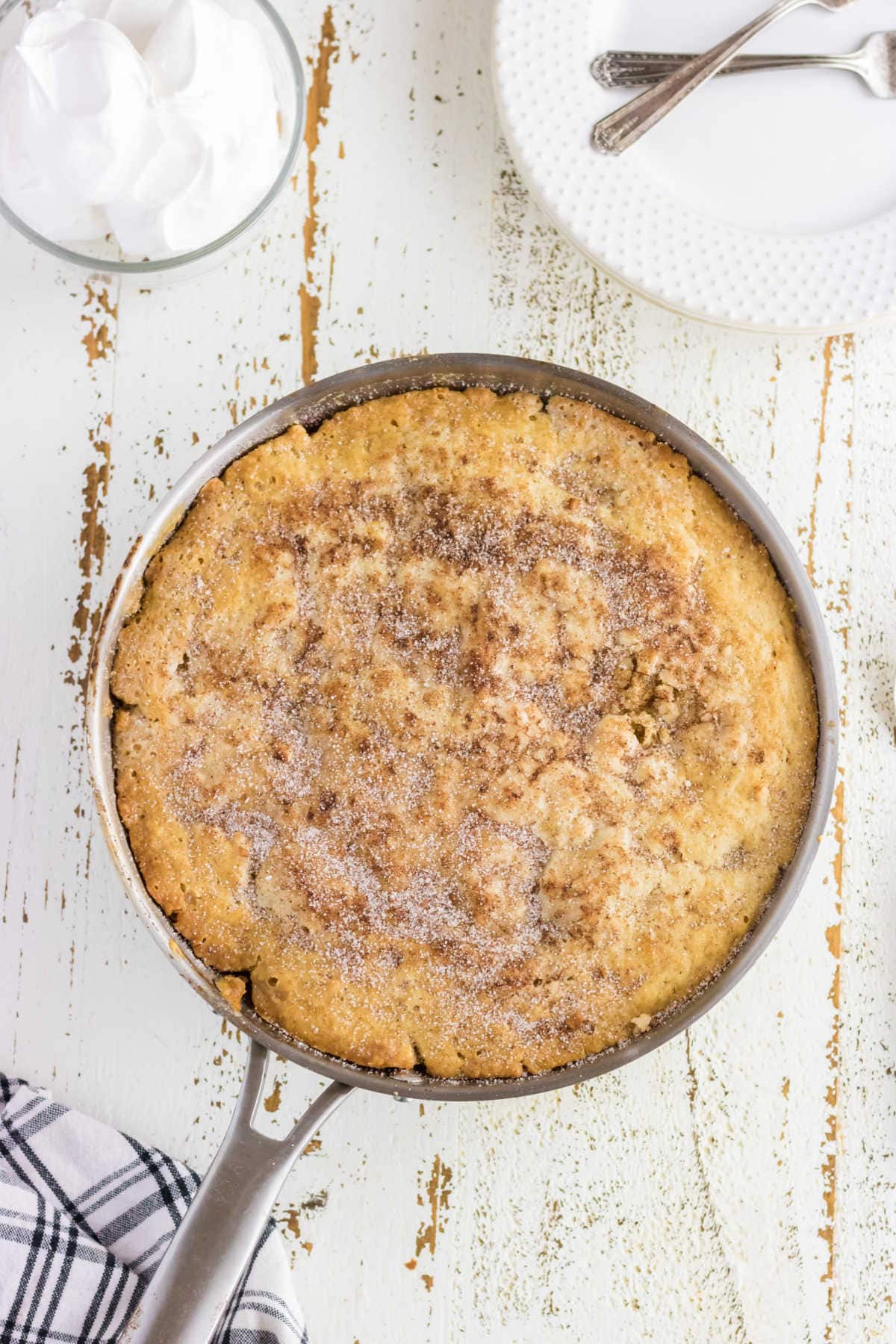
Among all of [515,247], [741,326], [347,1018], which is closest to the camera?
[347,1018]

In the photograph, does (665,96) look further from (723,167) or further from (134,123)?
(134,123)

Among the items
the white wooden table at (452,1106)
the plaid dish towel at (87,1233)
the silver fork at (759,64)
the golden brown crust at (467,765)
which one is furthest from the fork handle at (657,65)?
the plaid dish towel at (87,1233)

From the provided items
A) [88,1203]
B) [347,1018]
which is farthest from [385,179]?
[88,1203]

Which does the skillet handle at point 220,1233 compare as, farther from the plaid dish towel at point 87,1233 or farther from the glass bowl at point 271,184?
the glass bowl at point 271,184

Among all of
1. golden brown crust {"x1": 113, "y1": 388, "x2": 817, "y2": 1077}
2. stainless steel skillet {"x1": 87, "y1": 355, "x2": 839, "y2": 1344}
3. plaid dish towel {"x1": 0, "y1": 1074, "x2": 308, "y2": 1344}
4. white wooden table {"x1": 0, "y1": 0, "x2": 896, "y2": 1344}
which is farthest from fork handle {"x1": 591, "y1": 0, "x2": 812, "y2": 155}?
plaid dish towel {"x1": 0, "y1": 1074, "x2": 308, "y2": 1344}

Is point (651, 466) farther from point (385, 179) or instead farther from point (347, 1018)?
point (347, 1018)

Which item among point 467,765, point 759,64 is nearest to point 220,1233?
point 467,765

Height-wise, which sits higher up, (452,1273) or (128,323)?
(128,323)

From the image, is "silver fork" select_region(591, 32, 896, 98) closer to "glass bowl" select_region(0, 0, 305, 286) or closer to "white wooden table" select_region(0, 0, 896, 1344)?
"white wooden table" select_region(0, 0, 896, 1344)
